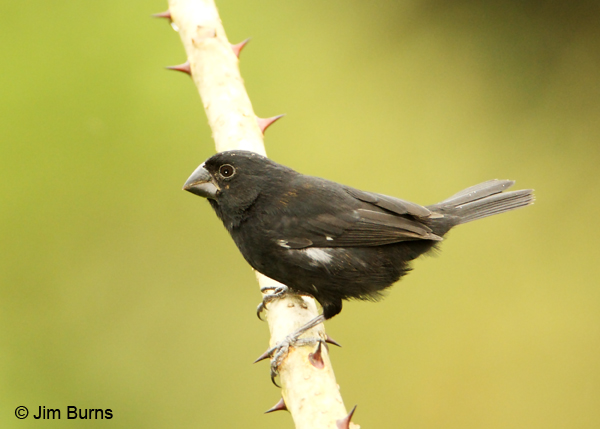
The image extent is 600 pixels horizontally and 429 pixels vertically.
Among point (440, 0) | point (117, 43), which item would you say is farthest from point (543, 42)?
point (117, 43)

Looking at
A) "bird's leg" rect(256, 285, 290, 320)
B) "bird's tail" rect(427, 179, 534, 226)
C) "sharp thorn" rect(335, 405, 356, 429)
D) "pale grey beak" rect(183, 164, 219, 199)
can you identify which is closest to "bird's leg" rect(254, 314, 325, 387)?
"bird's leg" rect(256, 285, 290, 320)

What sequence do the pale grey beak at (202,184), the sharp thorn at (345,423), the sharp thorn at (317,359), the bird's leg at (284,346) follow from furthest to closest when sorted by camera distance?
the pale grey beak at (202,184), the bird's leg at (284,346), the sharp thorn at (317,359), the sharp thorn at (345,423)

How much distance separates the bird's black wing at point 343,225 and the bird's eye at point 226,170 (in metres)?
0.31

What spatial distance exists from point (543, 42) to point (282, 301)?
3511mm

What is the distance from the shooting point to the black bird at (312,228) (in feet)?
8.90

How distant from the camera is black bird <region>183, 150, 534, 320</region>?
2.71 m

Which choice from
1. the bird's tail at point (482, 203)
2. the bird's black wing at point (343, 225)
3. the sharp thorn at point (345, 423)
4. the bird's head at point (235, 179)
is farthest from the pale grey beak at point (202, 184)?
Result: the sharp thorn at point (345, 423)

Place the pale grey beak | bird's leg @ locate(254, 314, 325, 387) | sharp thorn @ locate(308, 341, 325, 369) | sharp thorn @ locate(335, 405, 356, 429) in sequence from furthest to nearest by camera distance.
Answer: the pale grey beak
bird's leg @ locate(254, 314, 325, 387)
sharp thorn @ locate(308, 341, 325, 369)
sharp thorn @ locate(335, 405, 356, 429)

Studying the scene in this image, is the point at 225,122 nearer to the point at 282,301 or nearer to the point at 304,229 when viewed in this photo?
the point at 304,229

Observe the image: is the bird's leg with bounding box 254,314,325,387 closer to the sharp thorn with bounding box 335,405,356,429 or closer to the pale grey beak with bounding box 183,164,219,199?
the sharp thorn with bounding box 335,405,356,429

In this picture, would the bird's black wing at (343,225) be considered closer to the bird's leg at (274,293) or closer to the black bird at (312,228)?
the black bird at (312,228)

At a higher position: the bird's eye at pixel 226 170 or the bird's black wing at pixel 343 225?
the bird's eye at pixel 226 170

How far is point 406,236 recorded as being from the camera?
9.25 feet

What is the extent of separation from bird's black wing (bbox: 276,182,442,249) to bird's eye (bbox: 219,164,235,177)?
31 cm
